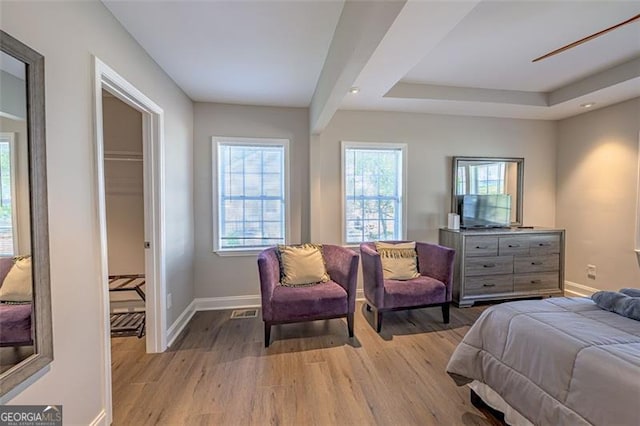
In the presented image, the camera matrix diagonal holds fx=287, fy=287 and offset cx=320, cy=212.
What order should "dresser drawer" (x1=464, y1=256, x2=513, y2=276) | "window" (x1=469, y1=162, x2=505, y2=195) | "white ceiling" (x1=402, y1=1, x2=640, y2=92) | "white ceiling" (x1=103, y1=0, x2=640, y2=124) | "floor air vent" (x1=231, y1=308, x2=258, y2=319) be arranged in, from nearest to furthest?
1. "white ceiling" (x1=103, y1=0, x2=640, y2=124)
2. "white ceiling" (x1=402, y1=1, x2=640, y2=92)
3. "floor air vent" (x1=231, y1=308, x2=258, y2=319)
4. "dresser drawer" (x1=464, y1=256, x2=513, y2=276)
5. "window" (x1=469, y1=162, x2=505, y2=195)

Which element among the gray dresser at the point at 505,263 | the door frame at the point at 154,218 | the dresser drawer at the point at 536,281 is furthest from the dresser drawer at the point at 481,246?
the door frame at the point at 154,218

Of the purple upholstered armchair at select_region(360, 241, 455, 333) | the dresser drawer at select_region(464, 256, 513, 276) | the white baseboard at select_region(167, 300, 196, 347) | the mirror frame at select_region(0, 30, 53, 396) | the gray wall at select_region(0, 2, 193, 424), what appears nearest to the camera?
the mirror frame at select_region(0, 30, 53, 396)

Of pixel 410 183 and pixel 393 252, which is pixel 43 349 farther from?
pixel 410 183

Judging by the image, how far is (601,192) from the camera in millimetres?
3596

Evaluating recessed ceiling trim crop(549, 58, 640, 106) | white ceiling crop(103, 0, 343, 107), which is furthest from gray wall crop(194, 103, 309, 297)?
recessed ceiling trim crop(549, 58, 640, 106)

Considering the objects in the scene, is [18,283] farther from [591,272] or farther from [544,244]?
[591,272]

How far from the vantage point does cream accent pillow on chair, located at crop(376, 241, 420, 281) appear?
3.13 m

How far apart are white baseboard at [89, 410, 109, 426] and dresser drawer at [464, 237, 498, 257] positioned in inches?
138

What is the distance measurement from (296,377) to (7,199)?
194cm

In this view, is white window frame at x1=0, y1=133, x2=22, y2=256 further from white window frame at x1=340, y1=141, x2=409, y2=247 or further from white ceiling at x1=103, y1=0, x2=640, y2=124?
white window frame at x1=340, y1=141, x2=409, y2=247

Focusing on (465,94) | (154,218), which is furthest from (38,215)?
(465,94)

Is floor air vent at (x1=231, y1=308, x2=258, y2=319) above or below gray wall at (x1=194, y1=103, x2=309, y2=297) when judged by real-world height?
below

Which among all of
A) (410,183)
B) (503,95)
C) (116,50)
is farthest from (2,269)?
(503,95)

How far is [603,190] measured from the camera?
11.7 feet
